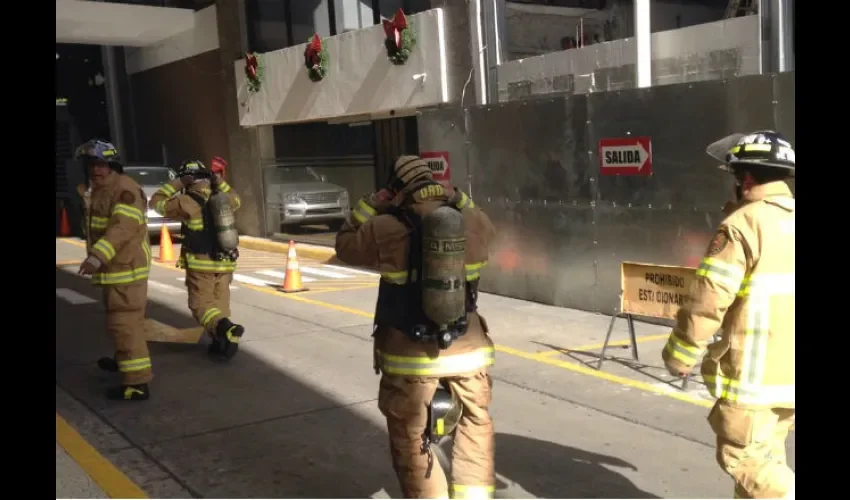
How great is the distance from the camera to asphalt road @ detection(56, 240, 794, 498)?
4871 mm

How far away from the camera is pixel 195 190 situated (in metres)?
7.93

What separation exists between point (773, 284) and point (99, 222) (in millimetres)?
5052

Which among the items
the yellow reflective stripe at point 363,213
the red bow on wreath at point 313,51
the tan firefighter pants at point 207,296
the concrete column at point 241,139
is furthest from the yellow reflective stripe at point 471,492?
the concrete column at point 241,139

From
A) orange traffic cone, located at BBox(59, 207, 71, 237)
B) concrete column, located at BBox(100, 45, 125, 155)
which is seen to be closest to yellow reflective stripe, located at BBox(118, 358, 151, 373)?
orange traffic cone, located at BBox(59, 207, 71, 237)

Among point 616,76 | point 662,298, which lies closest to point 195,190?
point 662,298

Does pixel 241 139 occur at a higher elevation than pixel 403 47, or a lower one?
lower

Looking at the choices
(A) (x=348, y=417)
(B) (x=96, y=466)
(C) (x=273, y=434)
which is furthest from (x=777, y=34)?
(B) (x=96, y=466)

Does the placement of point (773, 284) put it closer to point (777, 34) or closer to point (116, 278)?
point (116, 278)

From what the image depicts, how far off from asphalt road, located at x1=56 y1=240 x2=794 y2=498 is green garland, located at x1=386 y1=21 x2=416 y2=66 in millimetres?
5887

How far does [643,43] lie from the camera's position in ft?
Answer: 33.4

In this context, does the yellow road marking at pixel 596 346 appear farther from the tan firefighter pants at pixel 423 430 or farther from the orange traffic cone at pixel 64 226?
the orange traffic cone at pixel 64 226

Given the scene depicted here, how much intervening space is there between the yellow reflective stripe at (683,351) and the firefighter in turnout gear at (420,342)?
0.97 meters
